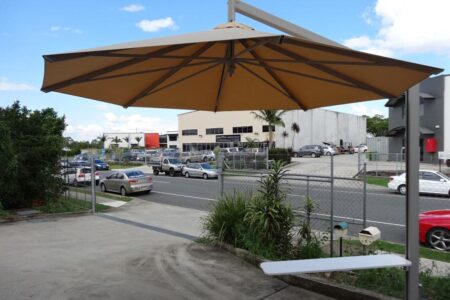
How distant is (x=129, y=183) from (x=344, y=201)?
11836 millimetres

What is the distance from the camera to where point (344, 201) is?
1599 cm

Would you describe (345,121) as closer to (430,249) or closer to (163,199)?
(163,199)

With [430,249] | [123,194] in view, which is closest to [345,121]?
[123,194]

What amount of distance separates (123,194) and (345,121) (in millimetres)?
64715

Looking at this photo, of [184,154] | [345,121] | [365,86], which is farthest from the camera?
[345,121]

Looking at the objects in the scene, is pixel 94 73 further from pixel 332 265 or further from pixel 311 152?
pixel 311 152

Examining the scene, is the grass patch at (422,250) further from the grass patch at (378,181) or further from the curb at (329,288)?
the grass patch at (378,181)

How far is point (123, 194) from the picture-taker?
22.3 meters

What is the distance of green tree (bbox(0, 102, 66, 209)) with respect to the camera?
1284cm

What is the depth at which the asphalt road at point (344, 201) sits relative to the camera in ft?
36.8

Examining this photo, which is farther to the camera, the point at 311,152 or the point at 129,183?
the point at 311,152

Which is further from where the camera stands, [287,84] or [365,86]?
[287,84]

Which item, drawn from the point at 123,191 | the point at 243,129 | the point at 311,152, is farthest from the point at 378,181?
the point at 243,129

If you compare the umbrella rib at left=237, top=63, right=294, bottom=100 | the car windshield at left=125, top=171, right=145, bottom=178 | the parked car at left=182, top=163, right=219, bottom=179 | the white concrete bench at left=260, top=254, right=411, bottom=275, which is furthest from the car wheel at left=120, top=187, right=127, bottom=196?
the white concrete bench at left=260, top=254, right=411, bottom=275
